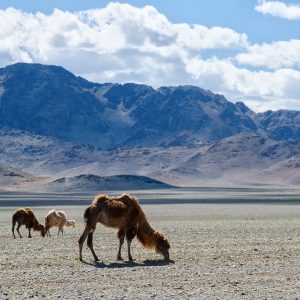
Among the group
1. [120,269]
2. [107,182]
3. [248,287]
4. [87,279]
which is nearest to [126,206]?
[120,269]

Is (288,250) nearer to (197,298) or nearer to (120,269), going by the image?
(120,269)

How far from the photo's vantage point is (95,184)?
474 feet

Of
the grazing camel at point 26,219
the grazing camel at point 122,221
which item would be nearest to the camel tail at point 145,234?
the grazing camel at point 122,221

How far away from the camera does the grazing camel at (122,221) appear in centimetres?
1712

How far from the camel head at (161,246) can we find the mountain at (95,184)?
11645cm

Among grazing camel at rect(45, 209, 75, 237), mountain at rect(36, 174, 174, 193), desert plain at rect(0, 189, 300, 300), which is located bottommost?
desert plain at rect(0, 189, 300, 300)

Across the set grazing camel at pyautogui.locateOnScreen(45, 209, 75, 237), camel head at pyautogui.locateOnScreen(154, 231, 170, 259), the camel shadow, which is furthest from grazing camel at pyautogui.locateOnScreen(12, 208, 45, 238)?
the camel shadow

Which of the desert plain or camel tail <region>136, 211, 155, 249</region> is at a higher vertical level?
camel tail <region>136, 211, 155, 249</region>

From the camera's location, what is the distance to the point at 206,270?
1566 cm

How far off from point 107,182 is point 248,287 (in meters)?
135

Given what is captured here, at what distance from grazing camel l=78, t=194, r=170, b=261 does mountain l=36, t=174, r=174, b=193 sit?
382ft

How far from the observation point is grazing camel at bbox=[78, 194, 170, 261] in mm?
17125

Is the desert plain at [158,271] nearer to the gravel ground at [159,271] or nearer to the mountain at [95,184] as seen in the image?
the gravel ground at [159,271]

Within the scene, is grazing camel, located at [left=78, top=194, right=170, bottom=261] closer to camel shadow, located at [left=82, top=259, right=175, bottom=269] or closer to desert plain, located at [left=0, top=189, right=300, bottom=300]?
camel shadow, located at [left=82, top=259, right=175, bottom=269]
